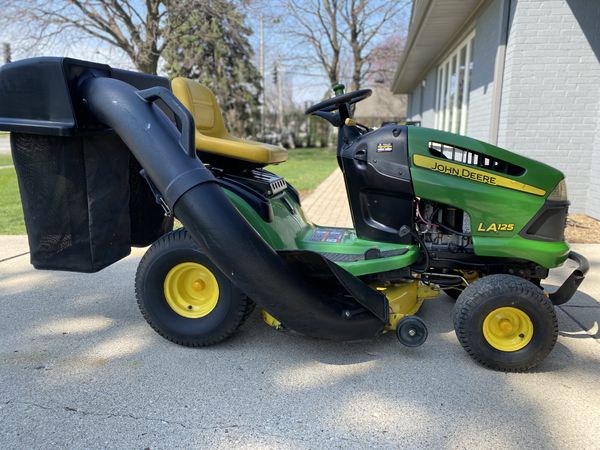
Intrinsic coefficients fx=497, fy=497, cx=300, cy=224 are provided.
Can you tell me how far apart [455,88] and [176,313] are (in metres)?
9.68

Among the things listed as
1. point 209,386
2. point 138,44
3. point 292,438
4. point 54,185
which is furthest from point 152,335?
point 138,44

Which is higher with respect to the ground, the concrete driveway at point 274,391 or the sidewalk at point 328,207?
the sidewalk at point 328,207

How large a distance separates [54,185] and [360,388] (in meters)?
1.99

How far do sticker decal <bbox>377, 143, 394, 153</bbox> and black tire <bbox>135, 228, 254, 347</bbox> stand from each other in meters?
1.14

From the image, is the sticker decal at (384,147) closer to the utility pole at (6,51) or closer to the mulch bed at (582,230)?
the mulch bed at (582,230)

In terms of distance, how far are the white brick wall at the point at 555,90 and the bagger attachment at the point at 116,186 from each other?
4589 mm

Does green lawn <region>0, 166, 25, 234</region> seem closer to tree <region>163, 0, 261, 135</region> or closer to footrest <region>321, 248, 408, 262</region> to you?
footrest <region>321, 248, 408, 262</region>

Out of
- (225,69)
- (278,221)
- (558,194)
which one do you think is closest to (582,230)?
(558,194)

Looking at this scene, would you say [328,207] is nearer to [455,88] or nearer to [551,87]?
[551,87]

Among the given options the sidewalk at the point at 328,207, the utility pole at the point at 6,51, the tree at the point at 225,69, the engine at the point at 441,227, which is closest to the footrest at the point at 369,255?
the engine at the point at 441,227

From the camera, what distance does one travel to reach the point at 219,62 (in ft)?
85.2

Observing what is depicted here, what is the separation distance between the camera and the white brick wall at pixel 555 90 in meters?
5.92

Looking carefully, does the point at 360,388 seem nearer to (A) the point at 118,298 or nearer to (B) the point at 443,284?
(B) the point at 443,284

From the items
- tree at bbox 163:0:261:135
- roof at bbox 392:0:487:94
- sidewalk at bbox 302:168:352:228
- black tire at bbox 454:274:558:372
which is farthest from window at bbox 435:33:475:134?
tree at bbox 163:0:261:135
